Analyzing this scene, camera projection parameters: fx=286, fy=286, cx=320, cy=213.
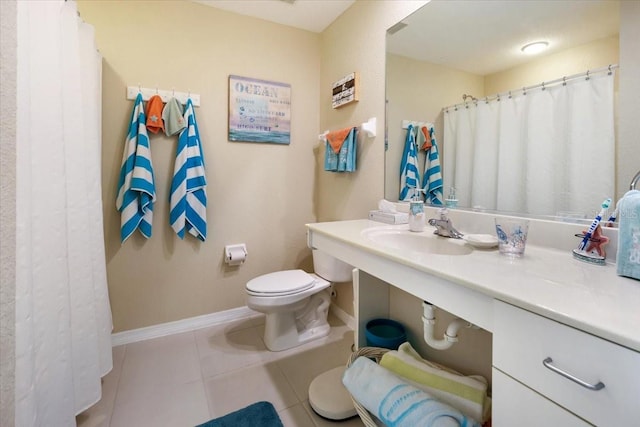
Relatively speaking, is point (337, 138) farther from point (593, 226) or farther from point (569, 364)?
point (569, 364)

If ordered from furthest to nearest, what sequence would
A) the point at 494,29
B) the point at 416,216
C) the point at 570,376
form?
the point at 416,216
the point at 494,29
the point at 570,376

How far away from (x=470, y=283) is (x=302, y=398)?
3.80 feet

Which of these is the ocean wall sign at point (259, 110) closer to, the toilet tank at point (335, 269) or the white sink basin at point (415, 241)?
the toilet tank at point (335, 269)

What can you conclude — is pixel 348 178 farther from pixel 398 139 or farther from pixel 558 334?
pixel 558 334

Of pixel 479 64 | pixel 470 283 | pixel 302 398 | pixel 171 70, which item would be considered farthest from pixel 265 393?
pixel 171 70

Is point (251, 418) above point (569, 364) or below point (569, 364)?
below

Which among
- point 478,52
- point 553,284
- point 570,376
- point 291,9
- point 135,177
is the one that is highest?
point 291,9

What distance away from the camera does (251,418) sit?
1303 mm

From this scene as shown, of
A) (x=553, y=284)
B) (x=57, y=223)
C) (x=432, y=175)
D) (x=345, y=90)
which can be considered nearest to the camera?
(x=553, y=284)

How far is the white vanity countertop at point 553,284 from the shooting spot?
0.51 metres

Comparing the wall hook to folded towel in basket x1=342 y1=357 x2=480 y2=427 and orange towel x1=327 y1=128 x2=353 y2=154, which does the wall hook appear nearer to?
orange towel x1=327 y1=128 x2=353 y2=154

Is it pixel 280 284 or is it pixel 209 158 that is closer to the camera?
pixel 280 284

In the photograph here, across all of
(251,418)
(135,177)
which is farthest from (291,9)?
(251,418)

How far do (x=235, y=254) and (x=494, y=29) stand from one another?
2019 millimetres
